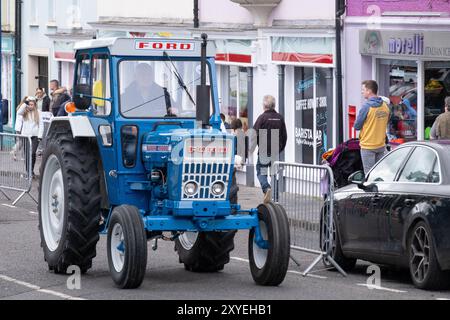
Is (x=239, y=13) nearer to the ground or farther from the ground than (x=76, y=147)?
farther from the ground

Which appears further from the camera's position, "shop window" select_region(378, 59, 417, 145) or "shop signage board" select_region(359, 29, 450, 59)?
"shop window" select_region(378, 59, 417, 145)

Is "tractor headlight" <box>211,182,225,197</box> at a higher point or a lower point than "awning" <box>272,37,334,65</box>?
lower

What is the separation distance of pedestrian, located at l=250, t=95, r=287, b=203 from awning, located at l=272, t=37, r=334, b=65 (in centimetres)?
280

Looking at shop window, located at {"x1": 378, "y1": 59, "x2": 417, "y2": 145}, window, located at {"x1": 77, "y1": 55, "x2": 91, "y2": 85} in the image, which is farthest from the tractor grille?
shop window, located at {"x1": 378, "y1": 59, "x2": 417, "y2": 145}

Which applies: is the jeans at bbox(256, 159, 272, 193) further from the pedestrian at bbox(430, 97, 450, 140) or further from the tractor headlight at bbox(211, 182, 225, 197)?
the tractor headlight at bbox(211, 182, 225, 197)

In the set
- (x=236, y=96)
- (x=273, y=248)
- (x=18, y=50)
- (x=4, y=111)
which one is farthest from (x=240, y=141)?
(x=18, y=50)

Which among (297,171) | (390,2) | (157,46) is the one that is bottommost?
(297,171)

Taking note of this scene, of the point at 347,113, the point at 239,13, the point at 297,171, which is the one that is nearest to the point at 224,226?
the point at 297,171

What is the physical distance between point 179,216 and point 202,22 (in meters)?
18.2

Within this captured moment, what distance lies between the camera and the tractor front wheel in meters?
12.3

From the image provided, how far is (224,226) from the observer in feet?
42.6

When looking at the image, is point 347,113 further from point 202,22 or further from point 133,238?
point 133,238

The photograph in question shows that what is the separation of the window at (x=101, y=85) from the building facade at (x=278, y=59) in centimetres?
1067

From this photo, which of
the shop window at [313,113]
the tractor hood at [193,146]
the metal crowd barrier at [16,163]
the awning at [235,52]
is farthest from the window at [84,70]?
the awning at [235,52]
